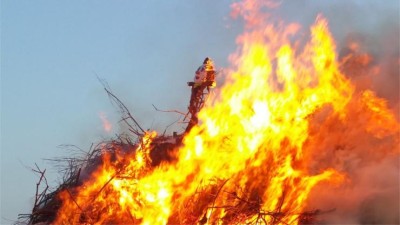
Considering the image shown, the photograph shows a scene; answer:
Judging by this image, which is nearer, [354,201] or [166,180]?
[354,201]

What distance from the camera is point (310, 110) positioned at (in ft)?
46.8

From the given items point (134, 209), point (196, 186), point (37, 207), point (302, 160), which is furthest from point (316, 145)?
point (37, 207)

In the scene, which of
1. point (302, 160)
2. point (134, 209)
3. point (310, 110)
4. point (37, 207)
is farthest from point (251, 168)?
point (37, 207)

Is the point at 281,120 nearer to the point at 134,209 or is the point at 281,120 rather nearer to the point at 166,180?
the point at 166,180

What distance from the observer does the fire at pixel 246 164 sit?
13516mm

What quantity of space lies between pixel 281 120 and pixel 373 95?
251 centimetres

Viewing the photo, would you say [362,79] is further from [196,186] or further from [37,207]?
[37,207]

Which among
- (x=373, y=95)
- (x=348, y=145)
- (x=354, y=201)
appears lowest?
(x=354, y=201)

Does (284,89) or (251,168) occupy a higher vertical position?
(284,89)

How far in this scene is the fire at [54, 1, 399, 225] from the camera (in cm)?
1352

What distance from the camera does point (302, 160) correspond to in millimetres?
13938

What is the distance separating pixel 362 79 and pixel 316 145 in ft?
7.10

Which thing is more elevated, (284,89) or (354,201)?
(284,89)

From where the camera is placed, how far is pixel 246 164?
1405 cm
